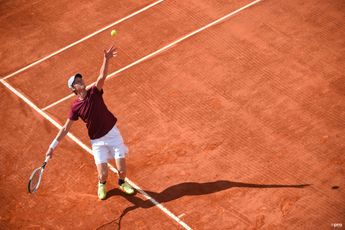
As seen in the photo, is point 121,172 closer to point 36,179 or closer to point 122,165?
point 122,165

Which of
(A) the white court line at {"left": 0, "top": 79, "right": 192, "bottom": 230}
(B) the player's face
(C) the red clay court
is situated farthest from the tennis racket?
(A) the white court line at {"left": 0, "top": 79, "right": 192, "bottom": 230}

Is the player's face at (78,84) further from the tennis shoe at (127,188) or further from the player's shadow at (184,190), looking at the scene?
the player's shadow at (184,190)

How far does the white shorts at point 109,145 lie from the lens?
12.5 metres

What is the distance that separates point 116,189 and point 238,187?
8.14ft

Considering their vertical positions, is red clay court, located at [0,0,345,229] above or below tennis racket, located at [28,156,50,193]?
below

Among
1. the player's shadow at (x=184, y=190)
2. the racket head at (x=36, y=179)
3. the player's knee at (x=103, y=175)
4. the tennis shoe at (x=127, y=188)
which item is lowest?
the player's shadow at (x=184, y=190)

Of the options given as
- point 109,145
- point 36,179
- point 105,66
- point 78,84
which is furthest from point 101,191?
point 105,66

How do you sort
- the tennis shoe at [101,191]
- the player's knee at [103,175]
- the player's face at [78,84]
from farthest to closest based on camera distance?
1. the tennis shoe at [101,191]
2. the player's knee at [103,175]
3. the player's face at [78,84]

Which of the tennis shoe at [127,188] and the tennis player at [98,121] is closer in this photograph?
the tennis player at [98,121]

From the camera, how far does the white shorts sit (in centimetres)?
1246

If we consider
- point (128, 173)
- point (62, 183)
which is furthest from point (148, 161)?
point (62, 183)

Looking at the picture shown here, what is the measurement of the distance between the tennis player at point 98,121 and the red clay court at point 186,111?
38.7 inches

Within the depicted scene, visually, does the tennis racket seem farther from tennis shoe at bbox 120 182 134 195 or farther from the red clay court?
tennis shoe at bbox 120 182 134 195

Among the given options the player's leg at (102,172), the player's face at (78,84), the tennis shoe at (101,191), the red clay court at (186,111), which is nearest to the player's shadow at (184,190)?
the red clay court at (186,111)
